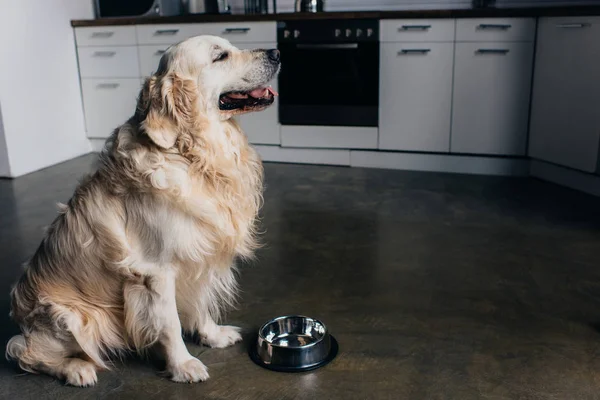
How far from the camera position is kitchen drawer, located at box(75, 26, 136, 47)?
15.1 ft

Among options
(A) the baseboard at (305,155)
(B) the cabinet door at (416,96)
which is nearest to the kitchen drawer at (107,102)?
(A) the baseboard at (305,155)

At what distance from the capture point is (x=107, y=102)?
4781mm

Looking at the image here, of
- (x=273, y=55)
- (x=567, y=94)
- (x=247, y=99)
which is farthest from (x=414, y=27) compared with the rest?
(x=247, y=99)

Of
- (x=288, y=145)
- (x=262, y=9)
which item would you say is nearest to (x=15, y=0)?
(x=262, y=9)

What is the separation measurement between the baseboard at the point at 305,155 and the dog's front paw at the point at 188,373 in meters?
2.77

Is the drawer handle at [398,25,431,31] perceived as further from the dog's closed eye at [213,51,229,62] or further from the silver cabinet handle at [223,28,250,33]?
the dog's closed eye at [213,51,229,62]

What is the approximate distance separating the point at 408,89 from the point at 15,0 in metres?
2.85

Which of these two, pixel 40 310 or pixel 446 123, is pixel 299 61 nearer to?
pixel 446 123

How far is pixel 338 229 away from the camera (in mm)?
3041

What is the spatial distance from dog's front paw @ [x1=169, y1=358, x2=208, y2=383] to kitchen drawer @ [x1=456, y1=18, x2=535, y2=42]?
294 cm

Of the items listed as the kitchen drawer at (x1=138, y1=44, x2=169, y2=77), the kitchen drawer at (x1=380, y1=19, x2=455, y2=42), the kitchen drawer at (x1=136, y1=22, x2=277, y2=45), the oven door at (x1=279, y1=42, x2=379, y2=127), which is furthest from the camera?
the kitchen drawer at (x1=138, y1=44, x2=169, y2=77)

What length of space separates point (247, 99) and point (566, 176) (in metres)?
2.62

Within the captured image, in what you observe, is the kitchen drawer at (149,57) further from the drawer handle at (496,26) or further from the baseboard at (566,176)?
the baseboard at (566,176)

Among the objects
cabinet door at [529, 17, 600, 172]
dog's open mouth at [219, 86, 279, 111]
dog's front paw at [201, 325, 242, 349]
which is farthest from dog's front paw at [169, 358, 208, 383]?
cabinet door at [529, 17, 600, 172]
